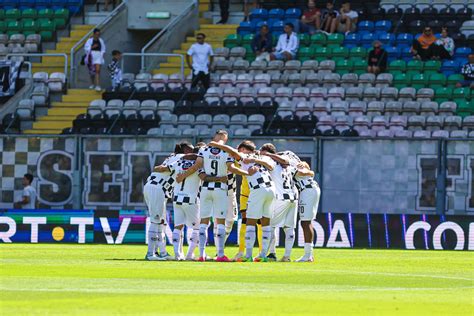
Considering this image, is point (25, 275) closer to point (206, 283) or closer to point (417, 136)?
point (206, 283)

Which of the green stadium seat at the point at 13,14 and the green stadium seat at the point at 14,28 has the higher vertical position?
the green stadium seat at the point at 13,14

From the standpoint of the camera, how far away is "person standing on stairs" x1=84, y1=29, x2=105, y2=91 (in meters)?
37.2

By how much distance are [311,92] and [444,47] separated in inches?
160

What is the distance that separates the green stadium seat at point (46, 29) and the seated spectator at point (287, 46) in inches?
301

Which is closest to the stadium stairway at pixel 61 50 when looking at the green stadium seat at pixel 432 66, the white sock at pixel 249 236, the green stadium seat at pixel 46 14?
the green stadium seat at pixel 46 14

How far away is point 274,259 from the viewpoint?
2281cm

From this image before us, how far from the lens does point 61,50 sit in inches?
1566

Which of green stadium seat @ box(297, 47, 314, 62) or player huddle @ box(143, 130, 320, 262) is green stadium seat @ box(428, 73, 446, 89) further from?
player huddle @ box(143, 130, 320, 262)

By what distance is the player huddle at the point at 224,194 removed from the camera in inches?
859

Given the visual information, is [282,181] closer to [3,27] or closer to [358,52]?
[358,52]

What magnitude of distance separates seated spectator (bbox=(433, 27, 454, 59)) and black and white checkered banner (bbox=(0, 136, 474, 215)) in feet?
22.9

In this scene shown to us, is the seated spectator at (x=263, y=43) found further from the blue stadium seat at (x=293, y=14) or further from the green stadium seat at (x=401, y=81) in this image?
the green stadium seat at (x=401, y=81)

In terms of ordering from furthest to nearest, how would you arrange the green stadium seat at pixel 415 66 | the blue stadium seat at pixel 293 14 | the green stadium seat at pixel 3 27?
the green stadium seat at pixel 3 27 → the blue stadium seat at pixel 293 14 → the green stadium seat at pixel 415 66

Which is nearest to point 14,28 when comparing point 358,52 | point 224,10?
point 224,10
